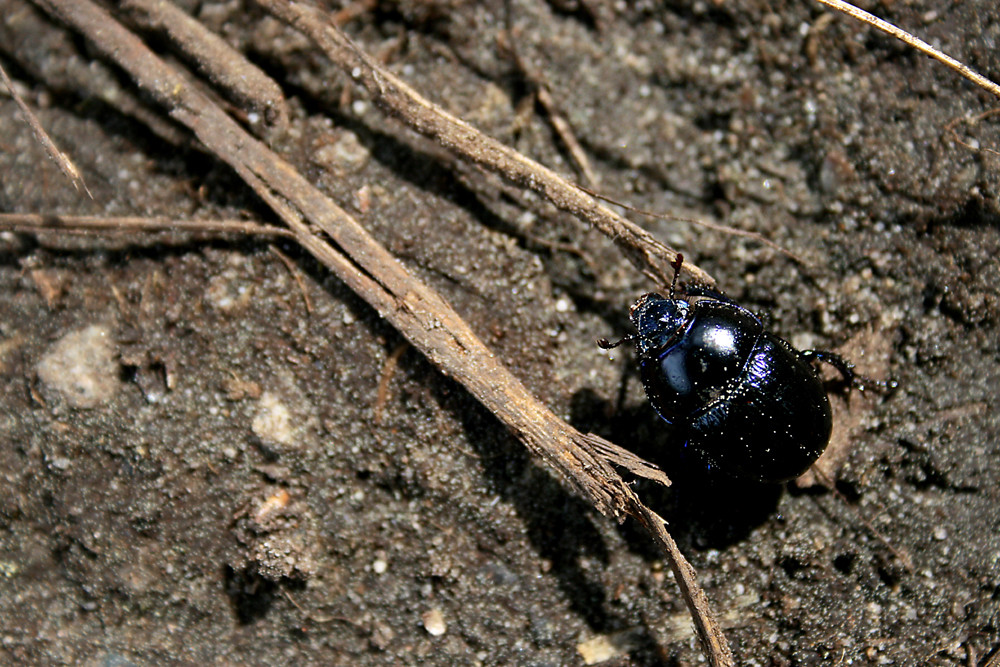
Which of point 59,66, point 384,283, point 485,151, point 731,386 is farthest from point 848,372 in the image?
point 59,66

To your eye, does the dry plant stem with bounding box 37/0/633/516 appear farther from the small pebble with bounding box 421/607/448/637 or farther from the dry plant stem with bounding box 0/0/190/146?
the small pebble with bounding box 421/607/448/637

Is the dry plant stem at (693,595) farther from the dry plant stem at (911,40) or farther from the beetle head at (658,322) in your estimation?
the dry plant stem at (911,40)

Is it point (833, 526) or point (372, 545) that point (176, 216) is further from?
point (833, 526)

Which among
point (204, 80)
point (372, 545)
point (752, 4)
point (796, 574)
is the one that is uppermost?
point (752, 4)

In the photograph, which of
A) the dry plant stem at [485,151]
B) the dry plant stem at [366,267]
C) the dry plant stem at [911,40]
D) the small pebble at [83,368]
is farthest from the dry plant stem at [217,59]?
the dry plant stem at [911,40]

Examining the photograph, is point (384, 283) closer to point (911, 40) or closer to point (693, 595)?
point (693, 595)

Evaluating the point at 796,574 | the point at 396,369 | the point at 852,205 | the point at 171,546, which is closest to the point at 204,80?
the point at 396,369
